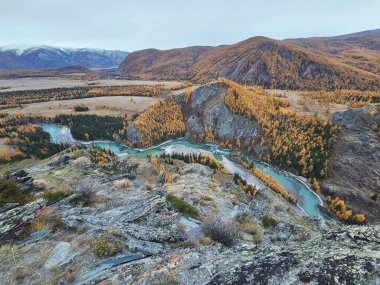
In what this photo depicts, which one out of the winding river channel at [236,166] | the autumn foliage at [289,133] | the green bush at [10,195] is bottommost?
the winding river channel at [236,166]

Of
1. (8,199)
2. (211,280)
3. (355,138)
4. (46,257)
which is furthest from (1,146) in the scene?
(355,138)

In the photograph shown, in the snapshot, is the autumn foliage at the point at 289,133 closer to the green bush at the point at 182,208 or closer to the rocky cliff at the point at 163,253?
the rocky cliff at the point at 163,253

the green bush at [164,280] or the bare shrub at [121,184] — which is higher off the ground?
the green bush at [164,280]

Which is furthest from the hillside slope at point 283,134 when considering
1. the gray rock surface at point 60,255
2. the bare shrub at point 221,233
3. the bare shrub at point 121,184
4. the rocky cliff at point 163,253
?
the gray rock surface at point 60,255

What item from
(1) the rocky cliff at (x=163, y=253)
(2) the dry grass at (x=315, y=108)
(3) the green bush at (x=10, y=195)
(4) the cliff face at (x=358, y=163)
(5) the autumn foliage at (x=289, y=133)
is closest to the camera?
(1) the rocky cliff at (x=163, y=253)

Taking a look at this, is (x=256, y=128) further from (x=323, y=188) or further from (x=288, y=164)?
(x=323, y=188)

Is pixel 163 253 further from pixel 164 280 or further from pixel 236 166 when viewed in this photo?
pixel 236 166
